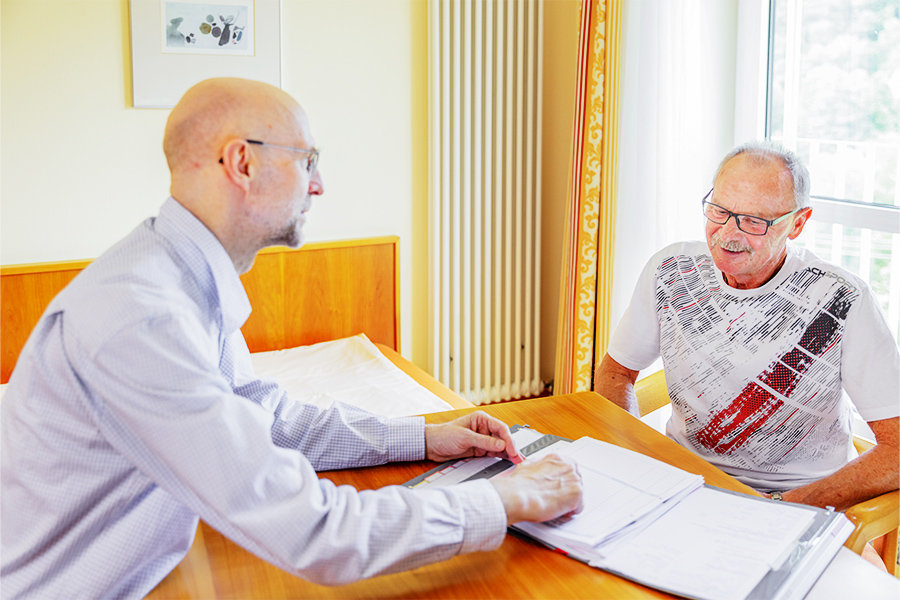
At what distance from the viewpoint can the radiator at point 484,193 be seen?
125 inches

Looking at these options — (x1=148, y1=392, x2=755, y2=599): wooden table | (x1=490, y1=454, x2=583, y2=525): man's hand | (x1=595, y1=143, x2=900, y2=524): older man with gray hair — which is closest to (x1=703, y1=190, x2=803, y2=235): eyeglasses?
(x1=595, y1=143, x2=900, y2=524): older man with gray hair

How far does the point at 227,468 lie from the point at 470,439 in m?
0.44

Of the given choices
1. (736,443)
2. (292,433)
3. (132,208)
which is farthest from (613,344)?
(132,208)

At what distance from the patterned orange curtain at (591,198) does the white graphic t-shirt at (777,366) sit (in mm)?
1146

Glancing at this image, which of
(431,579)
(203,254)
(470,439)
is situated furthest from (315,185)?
(431,579)

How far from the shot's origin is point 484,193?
3.35m

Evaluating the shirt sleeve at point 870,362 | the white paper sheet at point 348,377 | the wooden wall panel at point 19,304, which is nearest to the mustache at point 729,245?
the shirt sleeve at point 870,362

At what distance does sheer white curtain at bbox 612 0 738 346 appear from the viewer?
106 inches

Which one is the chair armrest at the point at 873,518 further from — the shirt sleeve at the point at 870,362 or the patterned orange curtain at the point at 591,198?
the patterned orange curtain at the point at 591,198

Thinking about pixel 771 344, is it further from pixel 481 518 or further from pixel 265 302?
pixel 265 302

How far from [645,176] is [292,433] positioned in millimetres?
1956

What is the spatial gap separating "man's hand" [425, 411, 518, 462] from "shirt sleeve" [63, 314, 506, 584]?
10.8 inches

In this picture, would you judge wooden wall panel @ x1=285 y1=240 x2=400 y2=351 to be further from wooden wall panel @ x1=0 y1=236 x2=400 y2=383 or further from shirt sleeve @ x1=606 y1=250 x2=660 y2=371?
shirt sleeve @ x1=606 y1=250 x2=660 y2=371

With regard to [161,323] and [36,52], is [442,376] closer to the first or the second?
[36,52]
